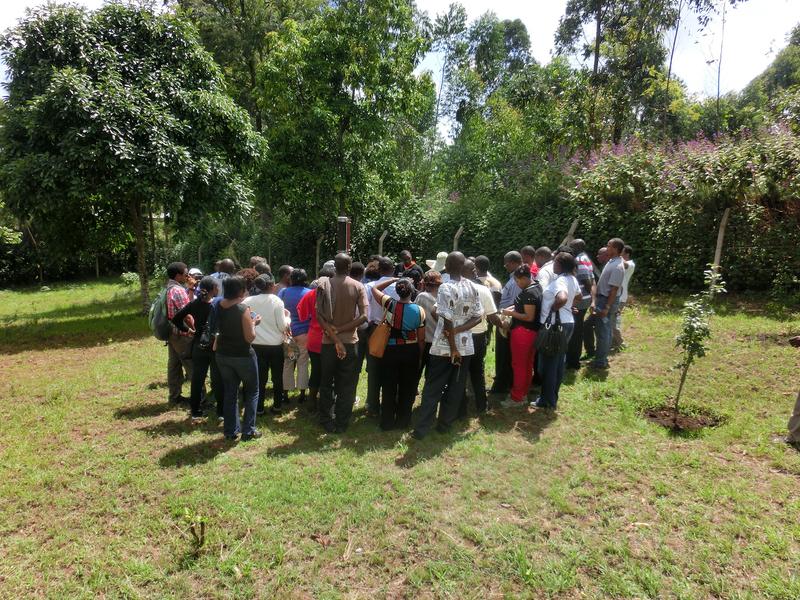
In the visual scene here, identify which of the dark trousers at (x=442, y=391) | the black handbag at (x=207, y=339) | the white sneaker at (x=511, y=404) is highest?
the black handbag at (x=207, y=339)

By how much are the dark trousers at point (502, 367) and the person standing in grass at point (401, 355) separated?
158 cm

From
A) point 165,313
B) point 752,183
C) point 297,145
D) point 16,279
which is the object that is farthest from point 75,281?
point 752,183

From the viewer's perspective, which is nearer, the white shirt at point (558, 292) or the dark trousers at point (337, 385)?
the dark trousers at point (337, 385)

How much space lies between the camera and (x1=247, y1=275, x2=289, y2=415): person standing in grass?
568cm

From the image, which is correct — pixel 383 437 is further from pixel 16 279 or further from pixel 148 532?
pixel 16 279

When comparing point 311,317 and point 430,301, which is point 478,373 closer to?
point 430,301

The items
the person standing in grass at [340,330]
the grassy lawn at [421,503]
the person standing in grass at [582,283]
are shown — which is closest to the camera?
the grassy lawn at [421,503]

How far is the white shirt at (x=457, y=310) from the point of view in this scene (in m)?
5.12

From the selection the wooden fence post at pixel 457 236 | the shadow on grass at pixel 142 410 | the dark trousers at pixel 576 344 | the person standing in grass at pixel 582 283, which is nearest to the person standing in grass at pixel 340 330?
the shadow on grass at pixel 142 410

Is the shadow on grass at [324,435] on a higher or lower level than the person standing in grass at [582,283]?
lower

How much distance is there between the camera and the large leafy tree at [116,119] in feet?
35.9

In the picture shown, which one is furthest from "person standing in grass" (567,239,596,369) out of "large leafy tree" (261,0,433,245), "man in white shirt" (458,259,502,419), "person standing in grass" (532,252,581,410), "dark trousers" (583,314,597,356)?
"large leafy tree" (261,0,433,245)

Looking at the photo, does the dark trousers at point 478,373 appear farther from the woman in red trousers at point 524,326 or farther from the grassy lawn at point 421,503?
the woman in red trousers at point 524,326

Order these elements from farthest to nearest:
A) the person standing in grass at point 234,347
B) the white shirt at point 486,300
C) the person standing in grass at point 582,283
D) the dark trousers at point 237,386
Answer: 1. the person standing in grass at point 582,283
2. the white shirt at point 486,300
3. the dark trousers at point 237,386
4. the person standing in grass at point 234,347
